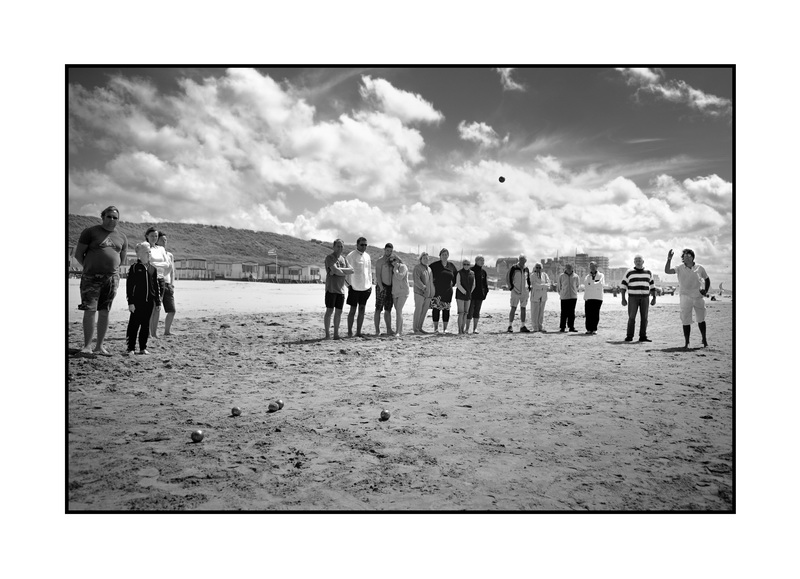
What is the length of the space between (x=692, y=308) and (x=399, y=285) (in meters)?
4.25

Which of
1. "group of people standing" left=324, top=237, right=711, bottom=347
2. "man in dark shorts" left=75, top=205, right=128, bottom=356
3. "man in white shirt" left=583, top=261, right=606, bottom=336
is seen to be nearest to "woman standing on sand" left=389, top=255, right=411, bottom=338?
"group of people standing" left=324, top=237, right=711, bottom=347

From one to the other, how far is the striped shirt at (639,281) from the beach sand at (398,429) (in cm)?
106

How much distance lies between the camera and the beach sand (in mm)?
3033

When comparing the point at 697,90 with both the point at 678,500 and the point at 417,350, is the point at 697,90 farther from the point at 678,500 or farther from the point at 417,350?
the point at 417,350

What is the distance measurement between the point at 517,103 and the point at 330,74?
1806mm

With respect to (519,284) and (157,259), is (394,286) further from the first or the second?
(157,259)

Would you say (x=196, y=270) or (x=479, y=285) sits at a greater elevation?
(x=196, y=270)

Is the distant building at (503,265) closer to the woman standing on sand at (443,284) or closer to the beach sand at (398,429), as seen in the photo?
the woman standing on sand at (443,284)

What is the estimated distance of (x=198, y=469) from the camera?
10.4ft

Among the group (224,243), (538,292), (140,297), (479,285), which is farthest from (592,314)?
(224,243)

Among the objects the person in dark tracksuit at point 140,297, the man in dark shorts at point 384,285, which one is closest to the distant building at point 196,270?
the man in dark shorts at point 384,285

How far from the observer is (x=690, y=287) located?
5.88 metres

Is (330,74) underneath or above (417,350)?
above

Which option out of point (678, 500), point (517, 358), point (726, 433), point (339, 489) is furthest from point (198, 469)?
point (517, 358)
